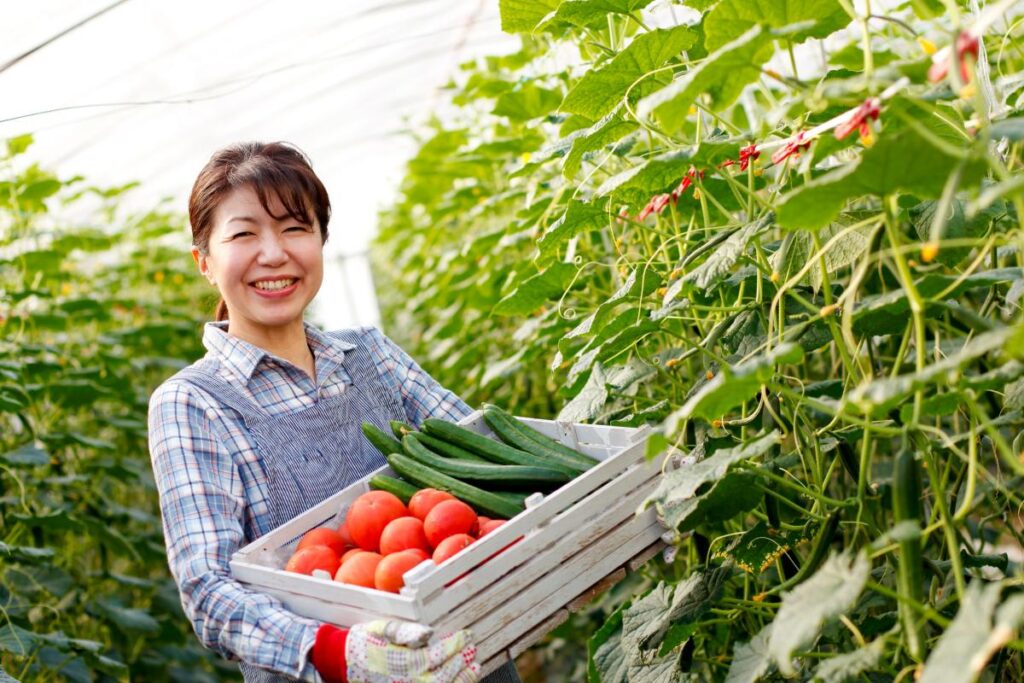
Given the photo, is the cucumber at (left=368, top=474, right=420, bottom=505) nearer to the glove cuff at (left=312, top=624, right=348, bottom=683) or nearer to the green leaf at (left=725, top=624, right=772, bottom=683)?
the glove cuff at (left=312, top=624, right=348, bottom=683)

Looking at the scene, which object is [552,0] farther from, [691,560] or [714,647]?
[714,647]

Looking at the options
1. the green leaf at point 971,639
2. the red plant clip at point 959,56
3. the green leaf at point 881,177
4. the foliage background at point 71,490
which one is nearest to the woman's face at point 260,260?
the foliage background at point 71,490

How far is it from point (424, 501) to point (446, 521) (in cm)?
9

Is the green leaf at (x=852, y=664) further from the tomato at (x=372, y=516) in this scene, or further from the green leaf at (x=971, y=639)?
the tomato at (x=372, y=516)

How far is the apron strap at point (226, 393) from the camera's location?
201 cm

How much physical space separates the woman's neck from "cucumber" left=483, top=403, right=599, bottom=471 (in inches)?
16.9

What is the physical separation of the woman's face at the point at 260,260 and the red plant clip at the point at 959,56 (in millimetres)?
1380

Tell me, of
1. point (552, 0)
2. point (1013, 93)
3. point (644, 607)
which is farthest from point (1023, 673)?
point (552, 0)

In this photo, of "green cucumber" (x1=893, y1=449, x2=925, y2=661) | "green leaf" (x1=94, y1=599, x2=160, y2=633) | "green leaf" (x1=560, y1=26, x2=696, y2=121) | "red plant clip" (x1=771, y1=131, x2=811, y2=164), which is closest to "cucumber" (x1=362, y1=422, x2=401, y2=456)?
"green leaf" (x1=560, y1=26, x2=696, y2=121)

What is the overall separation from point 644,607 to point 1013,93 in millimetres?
1150

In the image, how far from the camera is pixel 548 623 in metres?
1.56

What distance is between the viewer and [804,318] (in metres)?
1.74

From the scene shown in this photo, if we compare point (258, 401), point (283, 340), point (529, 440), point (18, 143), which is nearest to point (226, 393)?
point (258, 401)

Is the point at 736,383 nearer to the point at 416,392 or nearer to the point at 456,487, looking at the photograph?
the point at 456,487
